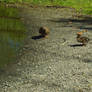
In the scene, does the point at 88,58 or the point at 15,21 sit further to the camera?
the point at 15,21

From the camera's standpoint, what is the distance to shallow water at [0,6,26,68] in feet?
71.4

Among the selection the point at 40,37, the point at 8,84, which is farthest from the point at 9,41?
the point at 8,84

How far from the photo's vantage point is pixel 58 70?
18.7 m

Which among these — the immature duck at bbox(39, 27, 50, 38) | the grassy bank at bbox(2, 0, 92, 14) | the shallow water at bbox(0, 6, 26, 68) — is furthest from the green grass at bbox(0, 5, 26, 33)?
the grassy bank at bbox(2, 0, 92, 14)

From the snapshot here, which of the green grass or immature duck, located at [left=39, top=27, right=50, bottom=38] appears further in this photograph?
the green grass

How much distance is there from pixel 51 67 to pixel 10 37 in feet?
33.9

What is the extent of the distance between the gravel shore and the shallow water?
2.45ft

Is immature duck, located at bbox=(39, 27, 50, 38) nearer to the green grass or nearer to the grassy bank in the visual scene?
the green grass

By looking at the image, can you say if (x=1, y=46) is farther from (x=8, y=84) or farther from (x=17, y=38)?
(x=8, y=84)

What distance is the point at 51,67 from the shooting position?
63.4ft

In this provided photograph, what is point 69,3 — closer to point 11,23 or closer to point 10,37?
point 11,23

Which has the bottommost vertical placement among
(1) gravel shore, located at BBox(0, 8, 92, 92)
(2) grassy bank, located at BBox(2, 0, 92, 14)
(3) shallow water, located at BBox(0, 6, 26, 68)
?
(1) gravel shore, located at BBox(0, 8, 92, 92)

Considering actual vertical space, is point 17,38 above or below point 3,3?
below

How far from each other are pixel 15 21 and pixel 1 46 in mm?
13180
